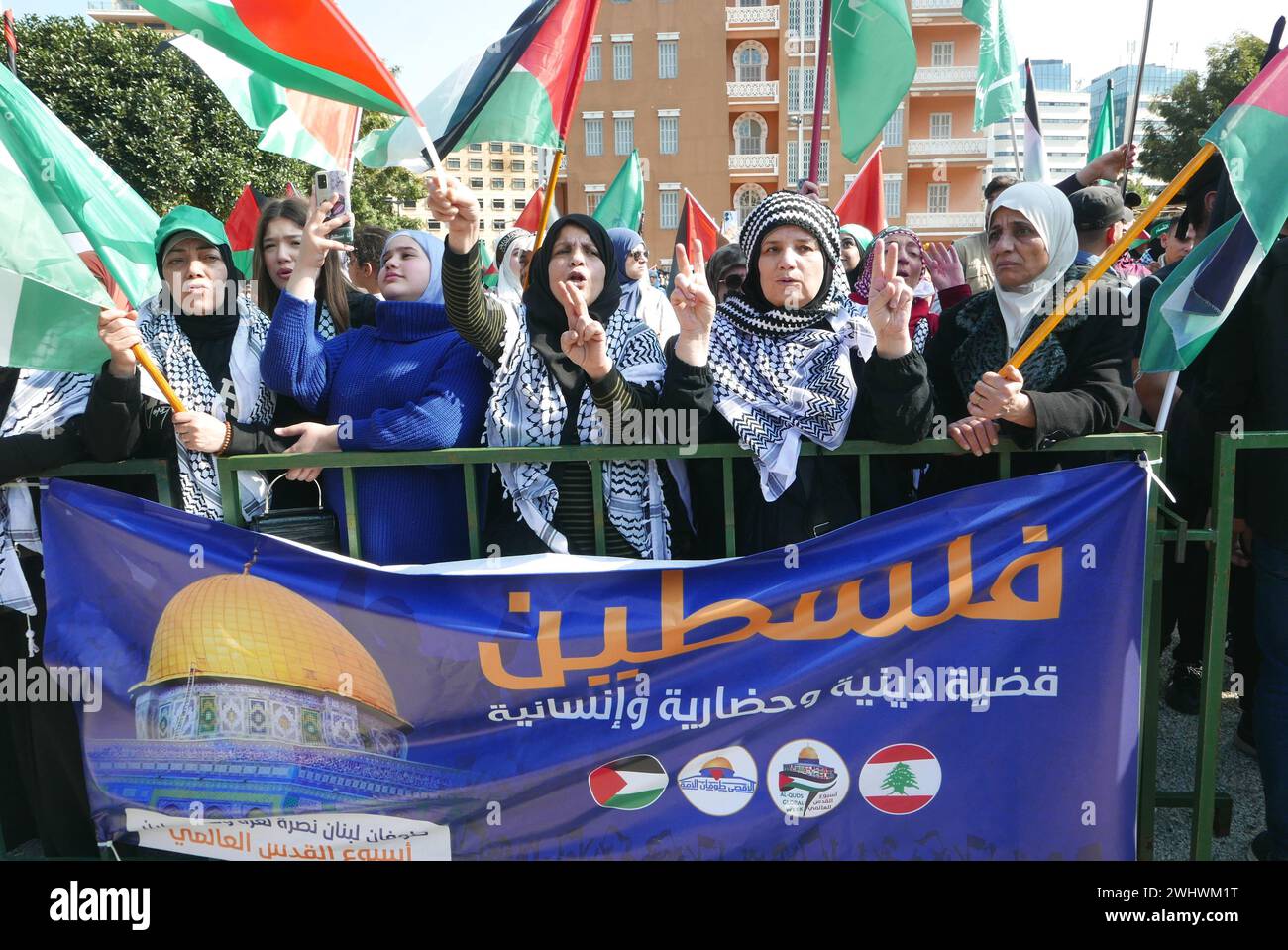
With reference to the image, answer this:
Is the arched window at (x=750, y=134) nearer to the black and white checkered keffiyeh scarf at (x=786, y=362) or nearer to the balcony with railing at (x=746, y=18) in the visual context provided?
the balcony with railing at (x=746, y=18)

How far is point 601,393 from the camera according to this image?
2766mm

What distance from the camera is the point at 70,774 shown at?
3215 mm

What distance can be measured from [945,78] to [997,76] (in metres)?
41.4

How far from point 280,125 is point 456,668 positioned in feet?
7.34

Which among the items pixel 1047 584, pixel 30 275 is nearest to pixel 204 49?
pixel 30 275

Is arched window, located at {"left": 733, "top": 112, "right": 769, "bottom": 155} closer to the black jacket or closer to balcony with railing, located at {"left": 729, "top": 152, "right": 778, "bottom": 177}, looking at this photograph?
balcony with railing, located at {"left": 729, "top": 152, "right": 778, "bottom": 177}

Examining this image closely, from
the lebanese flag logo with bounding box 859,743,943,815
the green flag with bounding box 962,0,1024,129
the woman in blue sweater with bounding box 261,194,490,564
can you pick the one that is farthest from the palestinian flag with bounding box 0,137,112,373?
the green flag with bounding box 962,0,1024,129

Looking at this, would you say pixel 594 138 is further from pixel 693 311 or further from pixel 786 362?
pixel 693 311

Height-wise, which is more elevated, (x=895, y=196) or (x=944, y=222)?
(x=895, y=196)

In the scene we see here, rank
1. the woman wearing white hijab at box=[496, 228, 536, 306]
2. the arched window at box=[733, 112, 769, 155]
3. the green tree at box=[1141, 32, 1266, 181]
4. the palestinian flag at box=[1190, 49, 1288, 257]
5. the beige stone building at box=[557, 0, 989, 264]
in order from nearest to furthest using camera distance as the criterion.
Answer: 1. the palestinian flag at box=[1190, 49, 1288, 257]
2. the woman wearing white hijab at box=[496, 228, 536, 306]
3. the green tree at box=[1141, 32, 1266, 181]
4. the beige stone building at box=[557, 0, 989, 264]
5. the arched window at box=[733, 112, 769, 155]

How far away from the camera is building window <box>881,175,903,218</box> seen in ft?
139

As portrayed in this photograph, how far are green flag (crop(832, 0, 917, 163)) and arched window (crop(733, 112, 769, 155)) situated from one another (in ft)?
134

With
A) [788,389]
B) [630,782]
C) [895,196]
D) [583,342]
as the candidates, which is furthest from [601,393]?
[895,196]

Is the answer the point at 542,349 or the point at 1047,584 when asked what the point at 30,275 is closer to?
the point at 542,349
